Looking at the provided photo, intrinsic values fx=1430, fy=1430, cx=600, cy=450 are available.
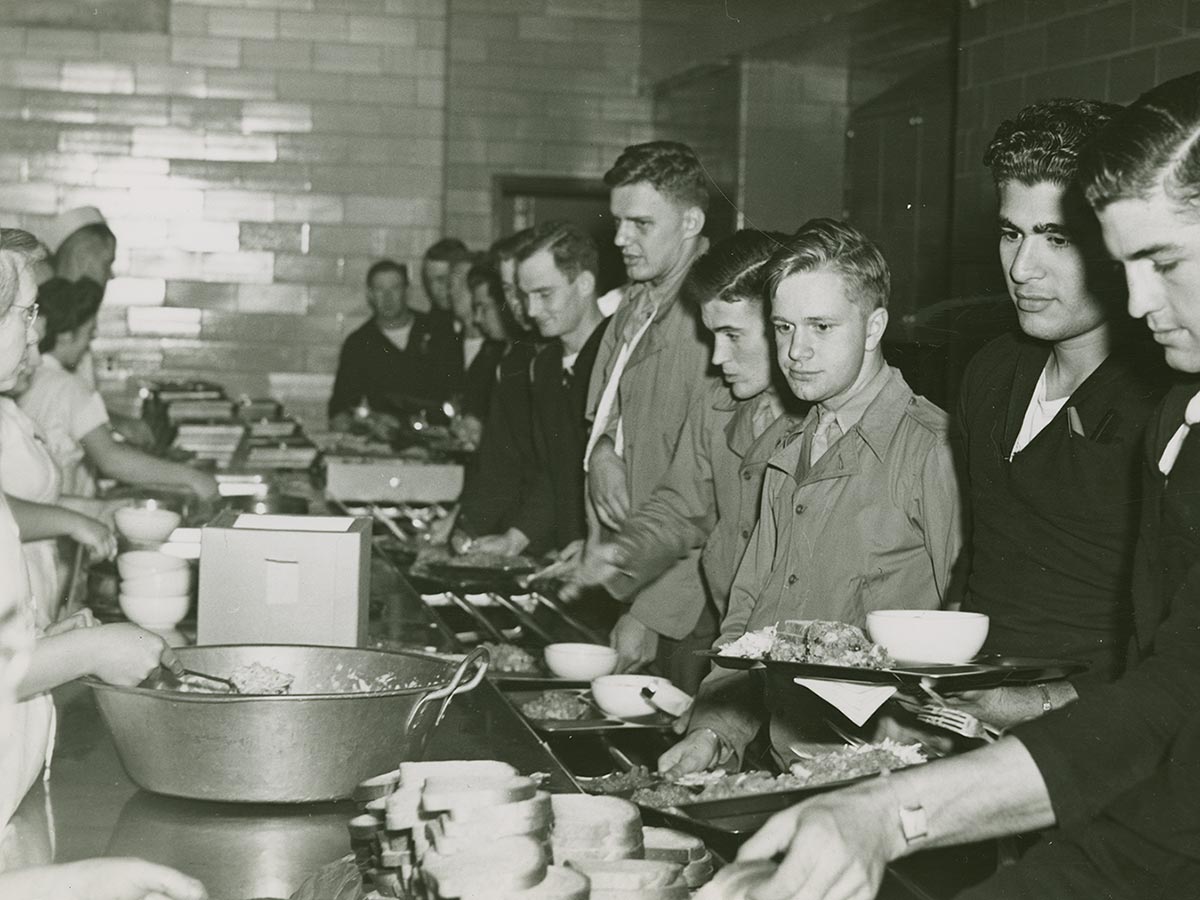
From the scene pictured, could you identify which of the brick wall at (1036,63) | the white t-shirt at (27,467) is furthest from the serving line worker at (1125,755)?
the brick wall at (1036,63)

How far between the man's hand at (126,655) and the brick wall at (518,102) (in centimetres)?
727

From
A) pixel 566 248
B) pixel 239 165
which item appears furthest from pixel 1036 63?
pixel 239 165

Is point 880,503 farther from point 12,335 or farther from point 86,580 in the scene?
point 86,580

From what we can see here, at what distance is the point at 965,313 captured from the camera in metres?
4.63

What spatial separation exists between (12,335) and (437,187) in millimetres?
7103

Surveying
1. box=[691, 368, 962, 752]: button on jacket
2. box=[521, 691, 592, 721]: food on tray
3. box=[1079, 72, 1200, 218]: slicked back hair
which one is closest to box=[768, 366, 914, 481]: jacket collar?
box=[691, 368, 962, 752]: button on jacket

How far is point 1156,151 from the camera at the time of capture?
151cm

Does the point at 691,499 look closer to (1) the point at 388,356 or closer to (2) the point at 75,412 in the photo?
(2) the point at 75,412

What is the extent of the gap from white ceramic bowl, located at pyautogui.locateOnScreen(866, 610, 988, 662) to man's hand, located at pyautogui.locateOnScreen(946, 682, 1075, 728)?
0.28 feet

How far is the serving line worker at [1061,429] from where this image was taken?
217 centimetres

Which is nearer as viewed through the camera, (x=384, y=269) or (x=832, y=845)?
(x=832, y=845)

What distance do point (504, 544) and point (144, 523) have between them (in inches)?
53.8

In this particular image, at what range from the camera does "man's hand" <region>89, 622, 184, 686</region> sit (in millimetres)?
1797

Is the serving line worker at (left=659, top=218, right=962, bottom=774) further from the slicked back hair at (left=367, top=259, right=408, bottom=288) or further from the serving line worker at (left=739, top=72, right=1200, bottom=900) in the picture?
the slicked back hair at (left=367, top=259, right=408, bottom=288)
